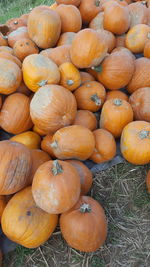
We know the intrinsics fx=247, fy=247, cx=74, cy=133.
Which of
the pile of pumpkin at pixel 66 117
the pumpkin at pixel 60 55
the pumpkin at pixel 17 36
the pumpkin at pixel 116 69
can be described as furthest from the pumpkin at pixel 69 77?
the pumpkin at pixel 17 36

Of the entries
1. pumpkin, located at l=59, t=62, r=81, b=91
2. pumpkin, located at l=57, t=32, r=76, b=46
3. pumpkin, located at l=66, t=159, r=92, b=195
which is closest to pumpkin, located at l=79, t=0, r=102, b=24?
pumpkin, located at l=57, t=32, r=76, b=46

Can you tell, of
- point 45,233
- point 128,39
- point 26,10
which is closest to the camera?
point 45,233

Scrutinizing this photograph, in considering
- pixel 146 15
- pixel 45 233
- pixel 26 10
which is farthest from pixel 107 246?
pixel 26 10

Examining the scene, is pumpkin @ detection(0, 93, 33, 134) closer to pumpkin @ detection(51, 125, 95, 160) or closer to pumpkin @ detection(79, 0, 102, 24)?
pumpkin @ detection(51, 125, 95, 160)

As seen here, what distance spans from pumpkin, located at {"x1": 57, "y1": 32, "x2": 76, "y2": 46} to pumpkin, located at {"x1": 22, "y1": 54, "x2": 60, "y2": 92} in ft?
2.30

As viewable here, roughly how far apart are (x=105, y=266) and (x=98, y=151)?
2.95ft

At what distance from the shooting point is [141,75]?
101 inches

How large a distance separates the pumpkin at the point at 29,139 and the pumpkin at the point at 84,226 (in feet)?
2.51

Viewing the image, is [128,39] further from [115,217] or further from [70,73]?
[115,217]

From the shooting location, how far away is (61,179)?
1.62 m

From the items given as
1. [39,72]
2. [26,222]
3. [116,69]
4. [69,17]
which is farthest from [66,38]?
[26,222]

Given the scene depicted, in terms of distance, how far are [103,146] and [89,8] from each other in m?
1.98

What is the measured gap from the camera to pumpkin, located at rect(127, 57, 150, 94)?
2555 millimetres

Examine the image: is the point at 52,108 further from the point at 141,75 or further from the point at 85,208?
the point at 141,75
